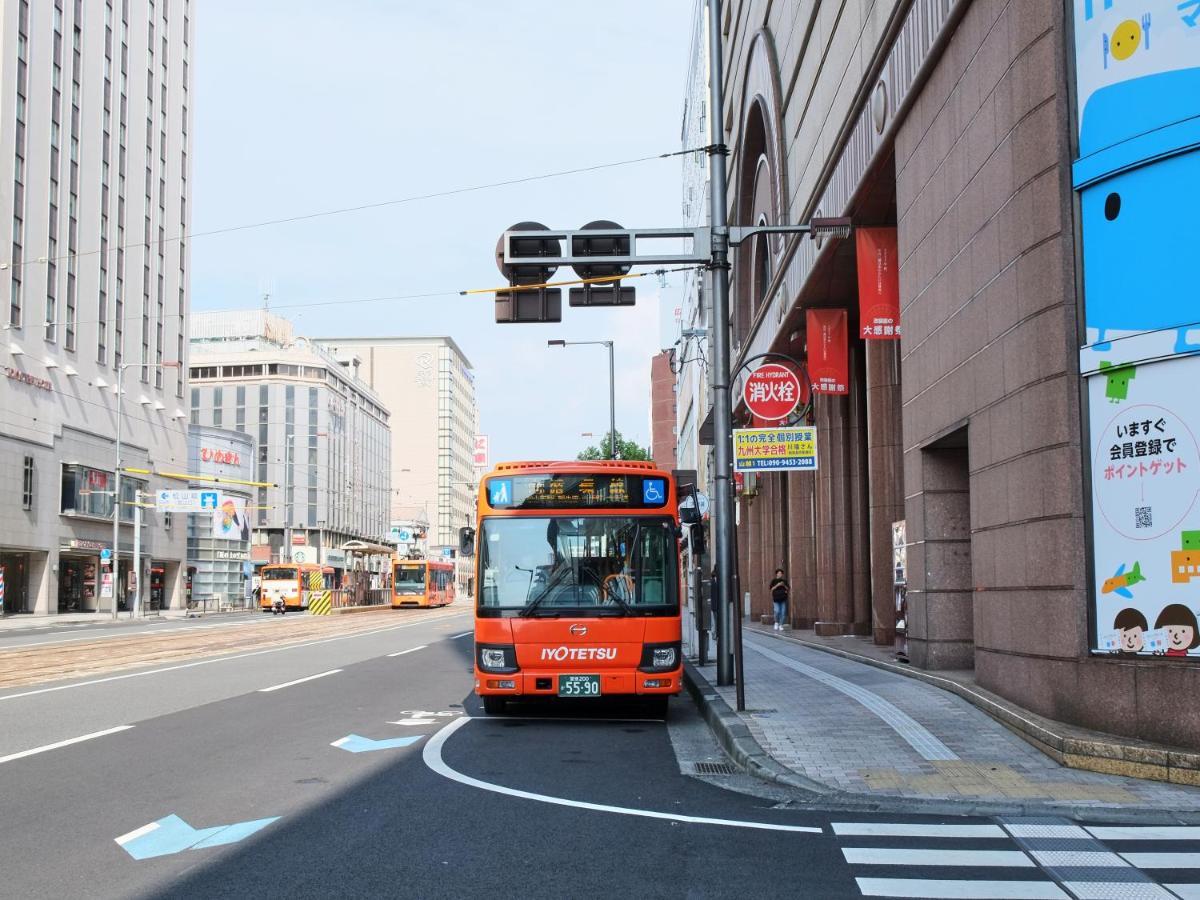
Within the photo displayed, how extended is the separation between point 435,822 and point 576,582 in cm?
575

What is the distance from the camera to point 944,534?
48.5ft

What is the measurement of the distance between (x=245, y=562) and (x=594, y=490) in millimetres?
76916

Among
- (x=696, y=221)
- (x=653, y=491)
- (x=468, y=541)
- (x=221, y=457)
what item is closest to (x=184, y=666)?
(x=468, y=541)

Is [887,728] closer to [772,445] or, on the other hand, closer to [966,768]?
[966,768]

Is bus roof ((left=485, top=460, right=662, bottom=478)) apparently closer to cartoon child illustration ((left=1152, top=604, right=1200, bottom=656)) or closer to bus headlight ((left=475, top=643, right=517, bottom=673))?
bus headlight ((left=475, top=643, right=517, bottom=673))

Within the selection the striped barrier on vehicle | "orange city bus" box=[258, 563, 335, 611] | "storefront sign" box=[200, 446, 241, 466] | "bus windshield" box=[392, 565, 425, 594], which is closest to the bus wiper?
the striped barrier on vehicle

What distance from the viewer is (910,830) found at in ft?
24.3

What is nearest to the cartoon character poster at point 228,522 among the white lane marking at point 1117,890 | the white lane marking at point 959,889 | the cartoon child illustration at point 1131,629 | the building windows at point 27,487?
the building windows at point 27,487

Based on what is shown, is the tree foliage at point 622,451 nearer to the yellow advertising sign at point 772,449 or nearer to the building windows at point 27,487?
the building windows at point 27,487

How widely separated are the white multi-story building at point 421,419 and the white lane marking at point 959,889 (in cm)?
15496

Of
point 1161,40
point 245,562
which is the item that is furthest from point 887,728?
point 245,562

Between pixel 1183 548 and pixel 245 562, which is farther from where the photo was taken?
pixel 245 562

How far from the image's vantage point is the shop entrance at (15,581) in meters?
52.0

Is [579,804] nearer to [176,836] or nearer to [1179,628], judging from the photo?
[176,836]
